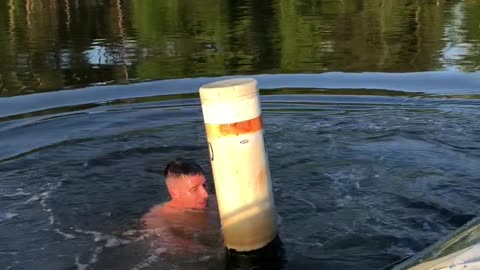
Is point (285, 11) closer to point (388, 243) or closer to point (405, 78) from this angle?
point (405, 78)

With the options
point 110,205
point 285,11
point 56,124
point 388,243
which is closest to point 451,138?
point 388,243

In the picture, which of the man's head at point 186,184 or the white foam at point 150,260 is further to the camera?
the man's head at point 186,184

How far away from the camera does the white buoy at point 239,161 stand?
4.63 m

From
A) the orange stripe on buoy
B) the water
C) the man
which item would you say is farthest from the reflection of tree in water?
the orange stripe on buoy

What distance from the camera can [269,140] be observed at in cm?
860

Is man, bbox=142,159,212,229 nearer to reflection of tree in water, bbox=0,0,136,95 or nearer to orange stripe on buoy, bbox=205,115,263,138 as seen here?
orange stripe on buoy, bbox=205,115,263,138

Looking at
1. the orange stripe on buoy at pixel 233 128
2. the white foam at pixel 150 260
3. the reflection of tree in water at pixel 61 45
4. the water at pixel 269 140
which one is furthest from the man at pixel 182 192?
the reflection of tree in water at pixel 61 45

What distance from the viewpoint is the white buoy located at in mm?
4633

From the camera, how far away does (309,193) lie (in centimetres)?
689

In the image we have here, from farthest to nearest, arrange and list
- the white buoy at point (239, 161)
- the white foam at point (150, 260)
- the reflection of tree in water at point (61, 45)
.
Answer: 1. the reflection of tree in water at point (61, 45)
2. the white foam at point (150, 260)
3. the white buoy at point (239, 161)

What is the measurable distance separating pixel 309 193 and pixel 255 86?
7.90ft

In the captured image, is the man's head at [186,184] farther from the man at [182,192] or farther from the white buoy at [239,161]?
the white buoy at [239,161]

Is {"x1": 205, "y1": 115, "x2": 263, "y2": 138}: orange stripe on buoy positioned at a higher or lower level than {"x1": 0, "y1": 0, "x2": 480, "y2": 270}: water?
higher

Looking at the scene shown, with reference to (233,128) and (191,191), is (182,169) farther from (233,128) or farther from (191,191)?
(233,128)
